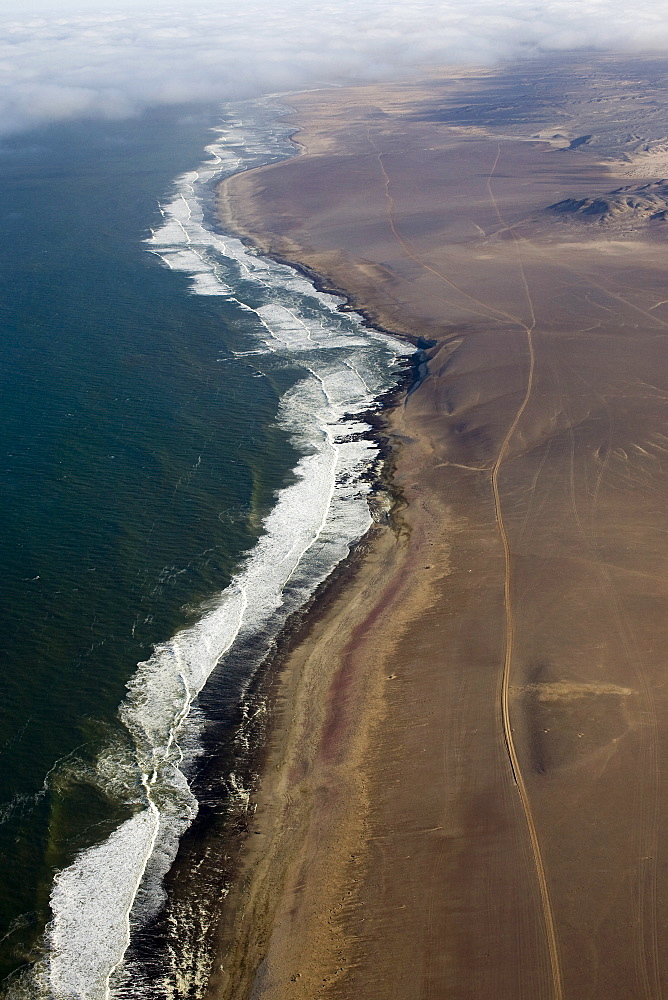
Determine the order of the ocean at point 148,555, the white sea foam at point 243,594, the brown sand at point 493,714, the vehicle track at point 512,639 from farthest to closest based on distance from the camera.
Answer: the ocean at point 148,555 < the white sea foam at point 243,594 < the brown sand at point 493,714 < the vehicle track at point 512,639

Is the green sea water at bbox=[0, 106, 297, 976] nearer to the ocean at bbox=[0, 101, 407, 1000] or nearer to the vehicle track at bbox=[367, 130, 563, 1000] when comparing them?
the ocean at bbox=[0, 101, 407, 1000]

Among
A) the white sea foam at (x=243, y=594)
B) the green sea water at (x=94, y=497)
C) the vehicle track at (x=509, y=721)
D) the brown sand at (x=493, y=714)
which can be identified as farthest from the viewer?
the green sea water at (x=94, y=497)

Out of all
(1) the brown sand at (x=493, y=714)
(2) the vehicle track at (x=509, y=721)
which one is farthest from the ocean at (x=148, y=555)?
(2) the vehicle track at (x=509, y=721)

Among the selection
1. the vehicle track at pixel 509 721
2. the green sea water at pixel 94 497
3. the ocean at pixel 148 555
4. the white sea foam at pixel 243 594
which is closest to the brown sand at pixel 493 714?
the vehicle track at pixel 509 721

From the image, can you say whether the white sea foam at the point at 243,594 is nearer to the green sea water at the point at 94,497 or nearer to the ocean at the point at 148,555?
the ocean at the point at 148,555

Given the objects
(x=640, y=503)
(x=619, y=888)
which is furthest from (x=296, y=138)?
(x=619, y=888)

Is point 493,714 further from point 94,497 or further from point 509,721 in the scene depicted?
point 94,497

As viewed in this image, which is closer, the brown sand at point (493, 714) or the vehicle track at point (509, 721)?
the vehicle track at point (509, 721)

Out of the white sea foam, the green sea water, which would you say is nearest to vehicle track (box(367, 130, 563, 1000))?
the white sea foam
